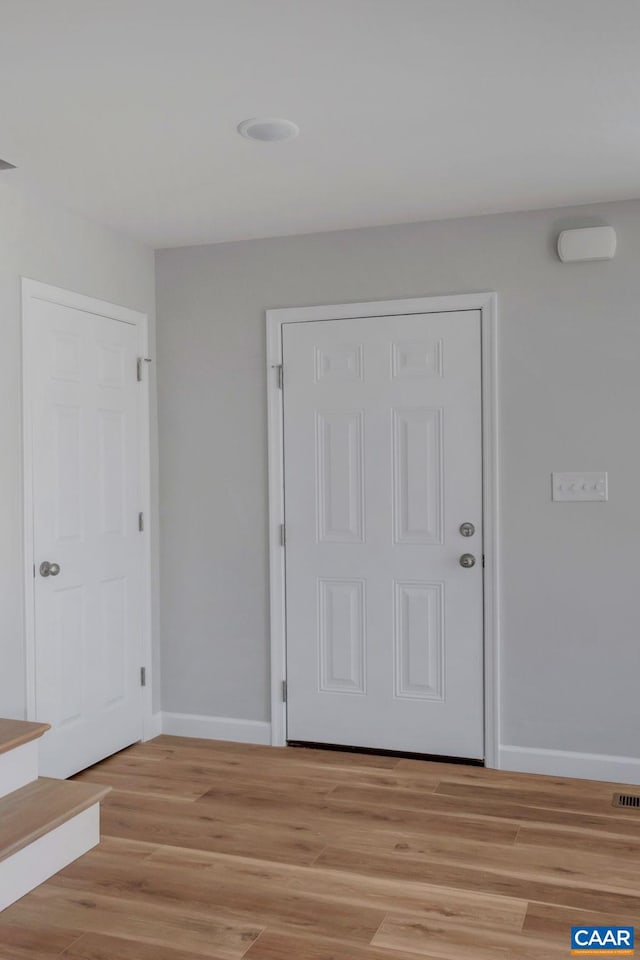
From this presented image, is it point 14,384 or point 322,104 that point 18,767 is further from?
point 322,104

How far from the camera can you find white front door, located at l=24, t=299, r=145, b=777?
11.4 ft

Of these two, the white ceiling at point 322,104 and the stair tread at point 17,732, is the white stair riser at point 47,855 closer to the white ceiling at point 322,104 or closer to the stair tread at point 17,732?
the stair tread at point 17,732

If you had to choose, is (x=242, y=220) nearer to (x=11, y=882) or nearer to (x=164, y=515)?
(x=164, y=515)

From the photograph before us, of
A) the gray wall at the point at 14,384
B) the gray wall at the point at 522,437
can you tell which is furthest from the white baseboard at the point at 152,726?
the gray wall at the point at 14,384

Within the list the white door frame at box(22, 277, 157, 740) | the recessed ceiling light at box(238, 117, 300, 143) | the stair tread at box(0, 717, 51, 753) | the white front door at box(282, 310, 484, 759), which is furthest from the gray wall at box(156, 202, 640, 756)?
the stair tread at box(0, 717, 51, 753)

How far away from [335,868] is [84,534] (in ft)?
5.75

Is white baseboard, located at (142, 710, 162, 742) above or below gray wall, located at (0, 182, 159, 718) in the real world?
below

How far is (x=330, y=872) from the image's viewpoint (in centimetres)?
278

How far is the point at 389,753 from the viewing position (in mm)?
3963

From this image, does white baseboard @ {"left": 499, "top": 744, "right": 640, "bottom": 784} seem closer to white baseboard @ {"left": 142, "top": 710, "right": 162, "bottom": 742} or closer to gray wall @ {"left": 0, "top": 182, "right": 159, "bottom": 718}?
white baseboard @ {"left": 142, "top": 710, "right": 162, "bottom": 742}

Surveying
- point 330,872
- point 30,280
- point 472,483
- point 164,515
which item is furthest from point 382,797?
point 30,280

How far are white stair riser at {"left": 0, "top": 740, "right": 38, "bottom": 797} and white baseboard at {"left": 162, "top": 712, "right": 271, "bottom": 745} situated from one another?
1.26 m

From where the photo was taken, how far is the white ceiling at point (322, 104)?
2131 millimetres

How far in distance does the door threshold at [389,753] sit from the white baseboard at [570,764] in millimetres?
152
